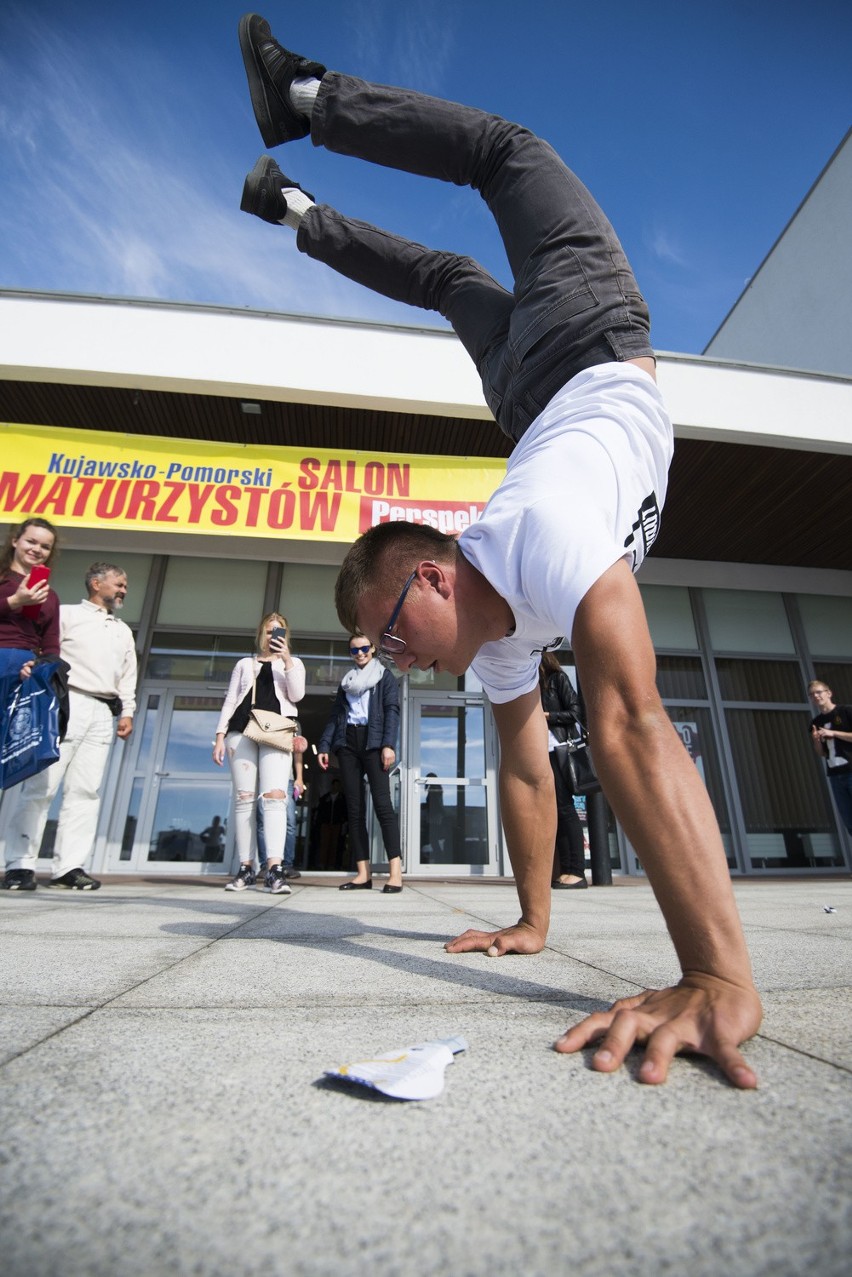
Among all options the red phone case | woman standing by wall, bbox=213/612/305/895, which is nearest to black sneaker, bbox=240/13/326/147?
the red phone case

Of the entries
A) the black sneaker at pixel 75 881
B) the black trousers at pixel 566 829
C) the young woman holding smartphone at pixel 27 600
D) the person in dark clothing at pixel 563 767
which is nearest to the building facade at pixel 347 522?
the person in dark clothing at pixel 563 767

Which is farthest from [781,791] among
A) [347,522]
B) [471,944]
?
[471,944]

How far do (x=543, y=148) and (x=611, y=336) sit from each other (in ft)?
1.89

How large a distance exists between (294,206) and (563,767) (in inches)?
143

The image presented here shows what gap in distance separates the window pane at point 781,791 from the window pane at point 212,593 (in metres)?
5.87

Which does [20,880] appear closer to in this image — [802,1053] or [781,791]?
[802,1053]

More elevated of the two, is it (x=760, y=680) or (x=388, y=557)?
(x=760, y=680)

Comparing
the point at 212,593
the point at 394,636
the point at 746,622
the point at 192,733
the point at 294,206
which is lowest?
the point at 394,636

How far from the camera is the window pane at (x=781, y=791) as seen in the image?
25.4 feet

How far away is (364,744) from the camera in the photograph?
4.55 m

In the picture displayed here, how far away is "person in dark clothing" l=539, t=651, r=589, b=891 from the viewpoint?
14.6ft

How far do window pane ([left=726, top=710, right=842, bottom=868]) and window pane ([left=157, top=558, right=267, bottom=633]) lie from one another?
587 cm

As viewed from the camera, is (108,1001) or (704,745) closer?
(108,1001)

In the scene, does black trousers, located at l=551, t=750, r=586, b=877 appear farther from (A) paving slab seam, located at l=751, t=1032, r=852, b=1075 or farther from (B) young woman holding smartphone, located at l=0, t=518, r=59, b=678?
(A) paving slab seam, located at l=751, t=1032, r=852, b=1075
